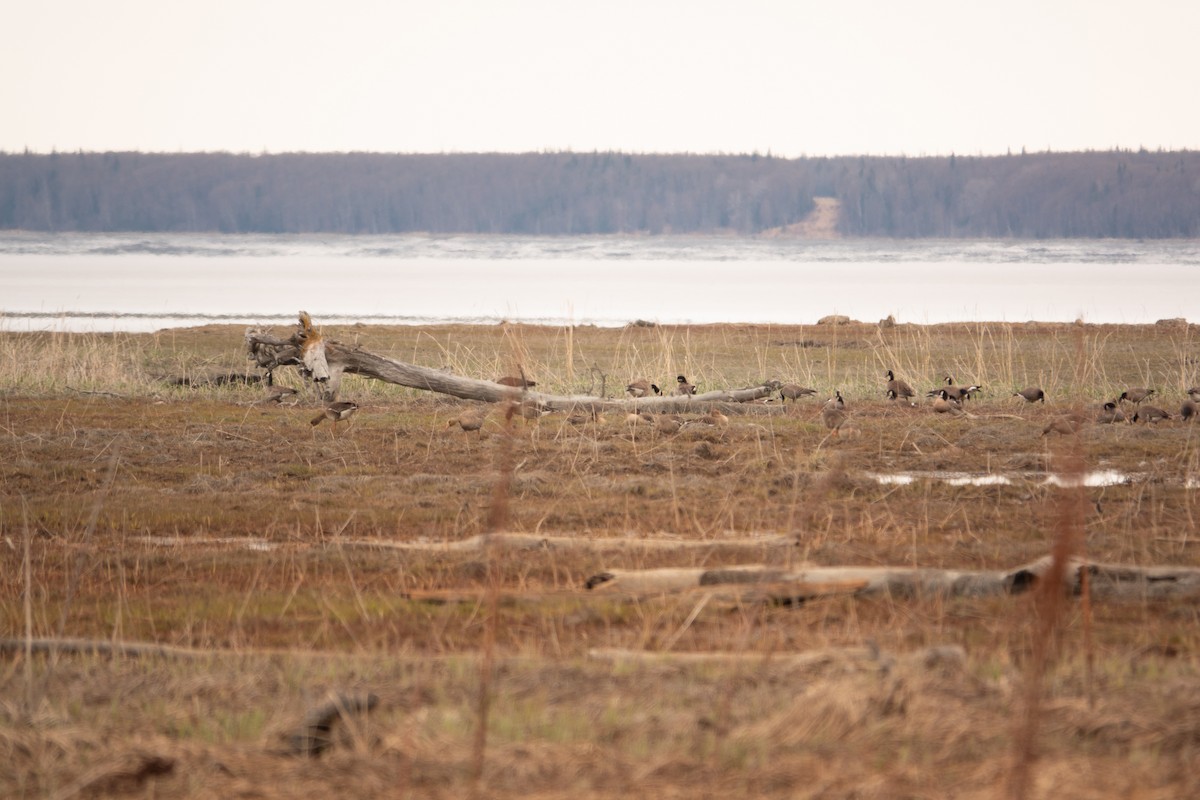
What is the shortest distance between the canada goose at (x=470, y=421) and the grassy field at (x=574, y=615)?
0.20 metres

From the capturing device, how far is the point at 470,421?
13.2m

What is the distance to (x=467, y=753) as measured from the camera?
14.5 ft

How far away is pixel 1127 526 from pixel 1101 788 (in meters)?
4.98

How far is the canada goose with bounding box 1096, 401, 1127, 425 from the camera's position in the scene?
1381 centimetres

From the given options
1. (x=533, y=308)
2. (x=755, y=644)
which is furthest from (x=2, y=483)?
(x=533, y=308)

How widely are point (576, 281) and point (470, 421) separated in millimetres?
55110

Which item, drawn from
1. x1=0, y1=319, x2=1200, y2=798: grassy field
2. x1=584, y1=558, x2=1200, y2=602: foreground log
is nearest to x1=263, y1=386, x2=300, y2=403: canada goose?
→ x1=0, y1=319, x2=1200, y2=798: grassy field

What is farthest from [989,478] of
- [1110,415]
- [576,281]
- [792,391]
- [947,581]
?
[576,281]

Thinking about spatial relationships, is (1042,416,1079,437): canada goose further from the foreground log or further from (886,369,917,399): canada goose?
the foreground log

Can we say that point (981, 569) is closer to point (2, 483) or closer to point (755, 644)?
point (755, 644)

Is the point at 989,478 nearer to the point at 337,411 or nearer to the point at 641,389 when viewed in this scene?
the point at 641,389

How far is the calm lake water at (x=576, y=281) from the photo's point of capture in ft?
131

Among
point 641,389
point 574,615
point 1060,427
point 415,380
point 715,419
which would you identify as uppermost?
point 415,380

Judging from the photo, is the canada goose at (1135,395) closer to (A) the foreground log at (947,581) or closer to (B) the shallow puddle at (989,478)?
(B) the shallow puddle at (989,478)
